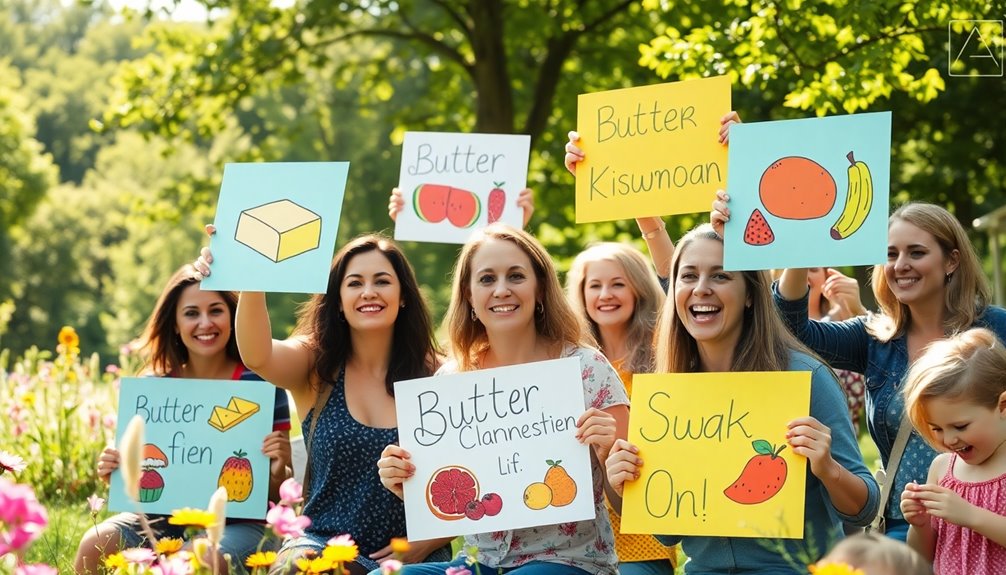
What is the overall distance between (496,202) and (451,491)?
186 centimetres

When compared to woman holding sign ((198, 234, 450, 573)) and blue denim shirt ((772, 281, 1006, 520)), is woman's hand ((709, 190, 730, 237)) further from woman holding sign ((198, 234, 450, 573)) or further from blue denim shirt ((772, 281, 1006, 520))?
woman holding sign ((198, 234, 450, 573))

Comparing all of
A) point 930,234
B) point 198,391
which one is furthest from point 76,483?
point 930,234

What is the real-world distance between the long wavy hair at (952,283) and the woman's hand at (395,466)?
1.77 metres

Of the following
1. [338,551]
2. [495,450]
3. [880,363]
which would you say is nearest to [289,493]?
[338,551]

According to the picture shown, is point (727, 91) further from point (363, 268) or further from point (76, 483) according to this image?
point (76, 483)

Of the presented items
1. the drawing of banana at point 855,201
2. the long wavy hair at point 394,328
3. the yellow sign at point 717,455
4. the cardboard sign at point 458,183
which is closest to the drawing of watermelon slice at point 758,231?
the drawing of banana at point 855,201

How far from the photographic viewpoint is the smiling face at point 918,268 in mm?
4051

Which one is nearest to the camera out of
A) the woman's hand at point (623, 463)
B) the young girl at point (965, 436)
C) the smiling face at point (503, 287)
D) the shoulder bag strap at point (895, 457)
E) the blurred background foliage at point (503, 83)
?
the young girl at point (965, 436)

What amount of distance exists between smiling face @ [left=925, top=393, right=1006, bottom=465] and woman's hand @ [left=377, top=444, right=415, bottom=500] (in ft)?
5.26

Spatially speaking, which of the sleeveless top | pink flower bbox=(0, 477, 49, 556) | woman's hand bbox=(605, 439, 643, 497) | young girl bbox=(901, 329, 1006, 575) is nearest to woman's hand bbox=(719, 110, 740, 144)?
A: young girl bbox=(901, 329, 1006, 575)

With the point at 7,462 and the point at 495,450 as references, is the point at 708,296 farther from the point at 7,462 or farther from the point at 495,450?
the point at 7,462

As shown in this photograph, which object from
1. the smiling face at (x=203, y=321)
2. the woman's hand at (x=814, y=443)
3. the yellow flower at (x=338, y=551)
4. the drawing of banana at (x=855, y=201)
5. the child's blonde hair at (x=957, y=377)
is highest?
the drawing of banana at (x=855, y=201)

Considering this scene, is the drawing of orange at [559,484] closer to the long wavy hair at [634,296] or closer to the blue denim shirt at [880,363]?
the blue denim shirt at [880,363]

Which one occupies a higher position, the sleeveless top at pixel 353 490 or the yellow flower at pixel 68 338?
the yellow flower at pixel 68 338
